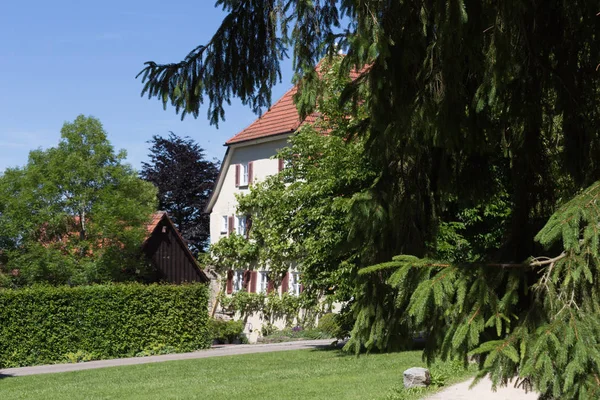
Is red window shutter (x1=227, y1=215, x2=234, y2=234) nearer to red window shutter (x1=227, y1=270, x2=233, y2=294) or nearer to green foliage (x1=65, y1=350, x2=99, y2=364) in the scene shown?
red window shutter (x1=227, y1=270, x2=233, y2=294)

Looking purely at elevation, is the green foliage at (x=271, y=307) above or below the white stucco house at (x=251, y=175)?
below

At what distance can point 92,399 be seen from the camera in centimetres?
1405

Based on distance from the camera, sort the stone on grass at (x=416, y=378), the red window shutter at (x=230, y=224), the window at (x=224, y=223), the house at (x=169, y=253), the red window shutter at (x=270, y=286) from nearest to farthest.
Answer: the stone on grass at (x=416, y=378)
the red window shutter at (x=270, y=286)
the house at (x=169, y=253)
the red window shutter at (x=230, y=224)
the window at (x=224, y=223)

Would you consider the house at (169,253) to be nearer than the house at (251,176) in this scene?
No

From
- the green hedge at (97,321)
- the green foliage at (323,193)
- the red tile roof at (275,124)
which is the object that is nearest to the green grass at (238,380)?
the green foliage at (323,193)

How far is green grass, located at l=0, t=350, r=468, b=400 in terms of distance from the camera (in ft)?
44.0

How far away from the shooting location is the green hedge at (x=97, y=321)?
22938 millimetres

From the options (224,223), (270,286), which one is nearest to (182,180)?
(224,223)

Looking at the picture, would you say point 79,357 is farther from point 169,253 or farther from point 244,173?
point 244,173

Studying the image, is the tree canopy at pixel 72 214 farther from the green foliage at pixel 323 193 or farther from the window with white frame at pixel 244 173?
the window with white frame at pixel 244 173

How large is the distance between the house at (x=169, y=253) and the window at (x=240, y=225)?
100 inches

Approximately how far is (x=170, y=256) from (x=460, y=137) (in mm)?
32270

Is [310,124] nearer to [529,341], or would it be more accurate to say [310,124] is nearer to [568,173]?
[568,173]

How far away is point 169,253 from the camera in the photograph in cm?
3744
